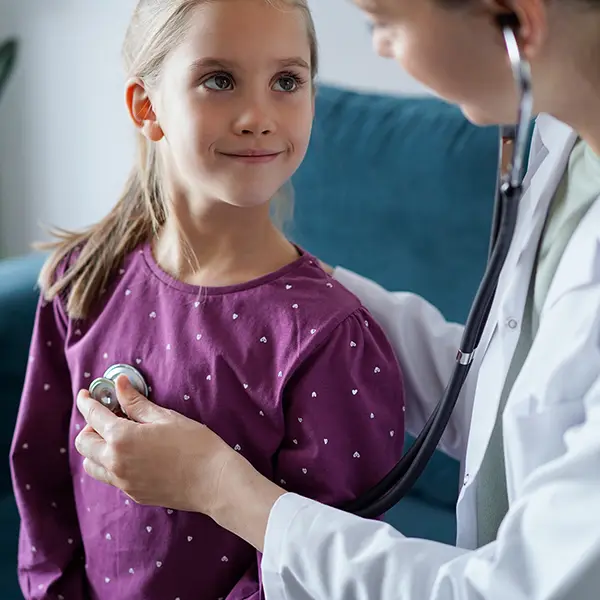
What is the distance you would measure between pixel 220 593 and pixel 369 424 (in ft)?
0.95

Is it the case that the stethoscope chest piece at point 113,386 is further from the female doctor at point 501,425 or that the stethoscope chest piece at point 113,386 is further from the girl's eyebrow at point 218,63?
the girl's eyebrow at point 218,63

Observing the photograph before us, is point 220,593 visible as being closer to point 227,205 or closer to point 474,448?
point 474,448

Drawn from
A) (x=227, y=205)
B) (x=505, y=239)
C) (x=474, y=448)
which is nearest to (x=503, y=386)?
(x=474, y=448)

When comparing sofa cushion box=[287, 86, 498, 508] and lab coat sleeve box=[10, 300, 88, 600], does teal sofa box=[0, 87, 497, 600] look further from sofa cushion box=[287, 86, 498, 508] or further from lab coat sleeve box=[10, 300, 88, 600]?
lab coat sleeve box=[10, 300, 88, 600]

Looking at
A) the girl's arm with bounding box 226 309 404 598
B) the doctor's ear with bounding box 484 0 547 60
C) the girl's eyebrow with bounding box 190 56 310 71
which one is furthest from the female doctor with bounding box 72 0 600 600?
the girl's eyebrow with bounding box 190 56 310 71

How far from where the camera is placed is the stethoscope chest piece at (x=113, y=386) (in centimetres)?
114

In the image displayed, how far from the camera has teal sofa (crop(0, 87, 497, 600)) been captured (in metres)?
1.60

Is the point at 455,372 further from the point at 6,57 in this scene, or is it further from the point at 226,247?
the point at 6,57

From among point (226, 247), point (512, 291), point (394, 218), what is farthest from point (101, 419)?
point (394, 218)

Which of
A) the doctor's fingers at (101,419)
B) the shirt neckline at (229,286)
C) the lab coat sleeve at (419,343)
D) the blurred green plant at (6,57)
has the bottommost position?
the doctor's fingers at (101,419)

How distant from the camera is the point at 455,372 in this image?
1.00 metres

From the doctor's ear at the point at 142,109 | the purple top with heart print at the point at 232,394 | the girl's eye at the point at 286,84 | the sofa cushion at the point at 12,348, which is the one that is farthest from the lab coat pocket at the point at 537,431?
the sofa cushion at the point at 12,348

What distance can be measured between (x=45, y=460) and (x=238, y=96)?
61 cm

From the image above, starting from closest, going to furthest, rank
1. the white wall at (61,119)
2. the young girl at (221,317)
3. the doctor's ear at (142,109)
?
1. the young girl at (221,317)
2. the doctor's ear at (142,109)
3. the white wall at (61,119)
